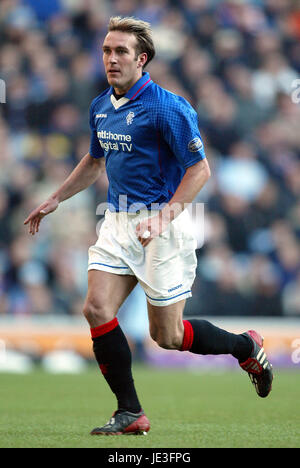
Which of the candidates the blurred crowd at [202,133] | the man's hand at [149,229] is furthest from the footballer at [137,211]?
the blurred crowd at [202,133]

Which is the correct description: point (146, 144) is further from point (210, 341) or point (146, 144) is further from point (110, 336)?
point (210, 341)

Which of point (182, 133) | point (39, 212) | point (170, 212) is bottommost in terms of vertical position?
point (39, 212)

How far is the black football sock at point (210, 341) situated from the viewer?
5.21m

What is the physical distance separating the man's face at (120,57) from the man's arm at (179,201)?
68cm

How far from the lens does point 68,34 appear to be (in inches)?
530

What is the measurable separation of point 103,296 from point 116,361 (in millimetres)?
383

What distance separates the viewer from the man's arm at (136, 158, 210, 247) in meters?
4.59

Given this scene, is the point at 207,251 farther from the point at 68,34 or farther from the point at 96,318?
the point at 96,318

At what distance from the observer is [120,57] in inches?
197

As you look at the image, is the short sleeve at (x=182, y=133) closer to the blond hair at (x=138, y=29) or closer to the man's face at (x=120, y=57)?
the man's face at (x=120, y=57)

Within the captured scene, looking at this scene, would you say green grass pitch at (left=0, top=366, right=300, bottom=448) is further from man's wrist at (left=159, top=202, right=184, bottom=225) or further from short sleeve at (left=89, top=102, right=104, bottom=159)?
short sleeve at (left=89, top=102, right=104, bottom=159)

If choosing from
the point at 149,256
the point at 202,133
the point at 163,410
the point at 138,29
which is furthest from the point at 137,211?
the point at 202,133

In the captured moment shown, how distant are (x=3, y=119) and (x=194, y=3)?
366 centimetres
